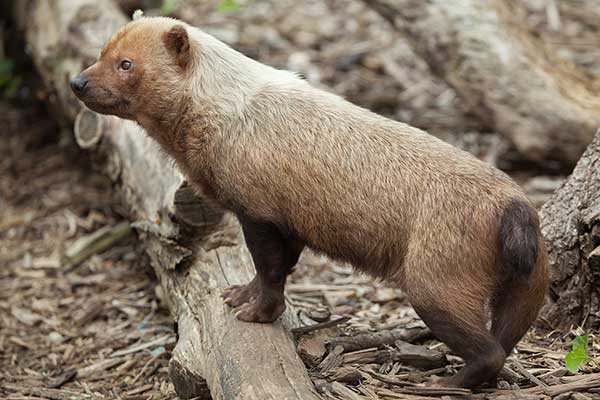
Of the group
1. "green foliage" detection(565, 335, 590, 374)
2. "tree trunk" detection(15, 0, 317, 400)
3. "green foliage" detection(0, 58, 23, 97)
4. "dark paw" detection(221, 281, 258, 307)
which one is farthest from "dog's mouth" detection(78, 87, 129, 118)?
"green foliage" detection(0, 58, 23, 97)

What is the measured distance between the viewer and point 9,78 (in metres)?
10.5

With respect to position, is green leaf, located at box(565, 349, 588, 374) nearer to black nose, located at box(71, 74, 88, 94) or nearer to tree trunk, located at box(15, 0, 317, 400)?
tree trunk, located at box(15, 0, 317, 400)

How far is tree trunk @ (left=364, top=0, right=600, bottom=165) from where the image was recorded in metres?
8.22

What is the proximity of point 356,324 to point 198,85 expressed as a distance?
1983 millimetres

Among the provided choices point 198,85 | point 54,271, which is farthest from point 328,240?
point 54,271

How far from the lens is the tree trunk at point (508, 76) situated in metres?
8.22

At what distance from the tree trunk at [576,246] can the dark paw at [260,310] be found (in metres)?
1.81

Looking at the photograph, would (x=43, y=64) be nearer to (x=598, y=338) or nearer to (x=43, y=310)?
(x=43, y=310)

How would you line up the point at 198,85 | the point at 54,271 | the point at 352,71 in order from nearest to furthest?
the point at 198,85 → the point at 54,271 → the point at 352,71

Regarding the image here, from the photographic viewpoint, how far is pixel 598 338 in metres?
5.19

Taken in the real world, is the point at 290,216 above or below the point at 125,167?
above

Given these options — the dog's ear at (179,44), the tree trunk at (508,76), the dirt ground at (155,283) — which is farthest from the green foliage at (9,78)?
the dog's ear at (179,44)

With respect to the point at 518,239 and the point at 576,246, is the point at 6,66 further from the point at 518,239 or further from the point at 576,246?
the point at 518,239

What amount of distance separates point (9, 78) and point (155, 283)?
14.7 ft
